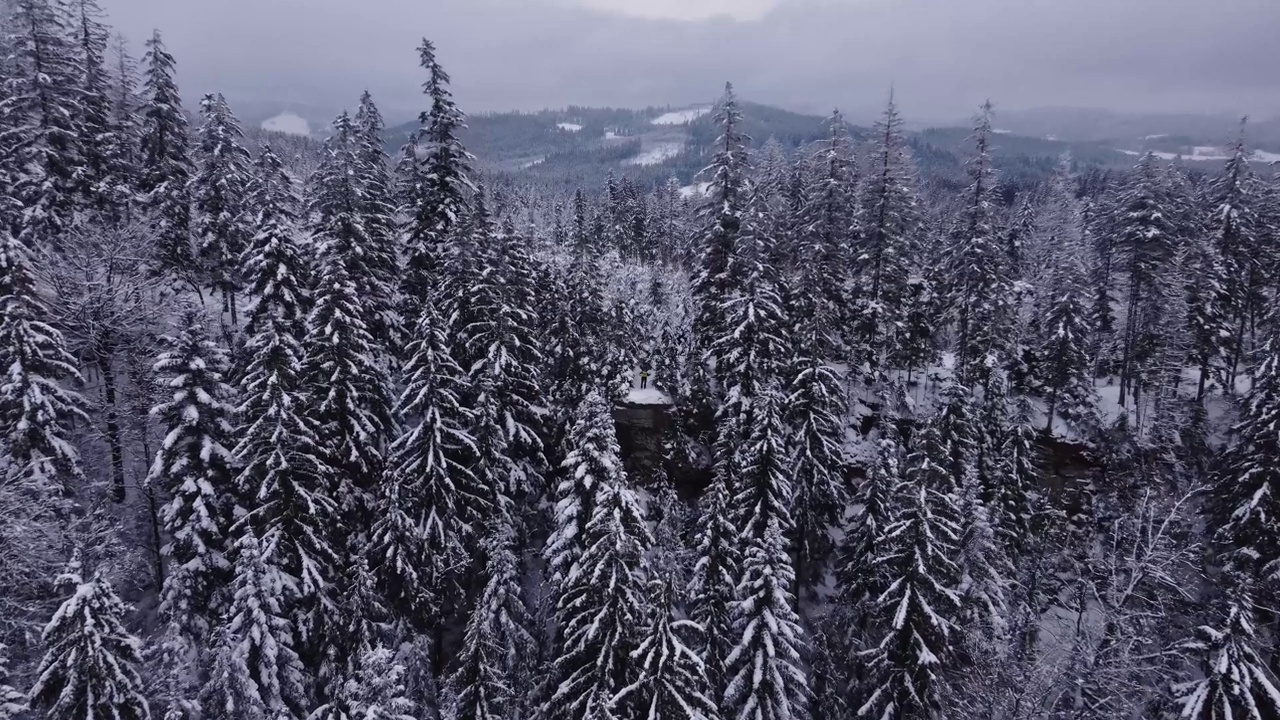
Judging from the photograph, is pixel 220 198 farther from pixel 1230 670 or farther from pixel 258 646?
pixel 1230 670

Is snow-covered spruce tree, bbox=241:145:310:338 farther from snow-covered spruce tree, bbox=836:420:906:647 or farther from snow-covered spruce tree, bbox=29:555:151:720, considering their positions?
snow-covered spruce tree, bbox=836:420:906:647

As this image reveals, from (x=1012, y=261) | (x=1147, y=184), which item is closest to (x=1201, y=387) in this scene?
(x=1147, y=184)

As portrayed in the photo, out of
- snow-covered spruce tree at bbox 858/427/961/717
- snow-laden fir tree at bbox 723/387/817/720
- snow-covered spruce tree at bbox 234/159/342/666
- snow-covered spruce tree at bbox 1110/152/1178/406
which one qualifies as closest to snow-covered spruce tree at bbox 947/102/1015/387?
snow-covered spruce tree at bbox 1110/152/1178/406

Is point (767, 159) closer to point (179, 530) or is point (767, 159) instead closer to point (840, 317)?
point (840, 317)

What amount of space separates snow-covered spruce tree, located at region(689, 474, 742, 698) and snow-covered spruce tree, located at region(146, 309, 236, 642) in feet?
52.7

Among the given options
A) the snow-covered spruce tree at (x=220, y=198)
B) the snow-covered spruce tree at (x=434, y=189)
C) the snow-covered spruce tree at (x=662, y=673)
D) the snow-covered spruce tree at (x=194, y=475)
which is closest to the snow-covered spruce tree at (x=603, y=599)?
the snow-covered spruce tree at (x=662, y=673)

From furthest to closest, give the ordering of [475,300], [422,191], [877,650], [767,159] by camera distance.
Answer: [767,159]
[422,191]
[475,300]
[877,650]

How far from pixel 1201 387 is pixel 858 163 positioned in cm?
2785

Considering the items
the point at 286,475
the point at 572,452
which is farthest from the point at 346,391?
the point at 572,452

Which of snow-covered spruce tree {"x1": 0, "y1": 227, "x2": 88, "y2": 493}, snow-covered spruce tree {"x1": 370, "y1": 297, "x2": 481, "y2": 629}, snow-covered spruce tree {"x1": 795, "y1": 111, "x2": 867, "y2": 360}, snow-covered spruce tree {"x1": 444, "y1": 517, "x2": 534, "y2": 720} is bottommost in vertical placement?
snow-covered spruce tree {"x1": 444, "y1": 517, "x2": 534, "y2": 720}

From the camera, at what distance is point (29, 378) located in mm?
21078

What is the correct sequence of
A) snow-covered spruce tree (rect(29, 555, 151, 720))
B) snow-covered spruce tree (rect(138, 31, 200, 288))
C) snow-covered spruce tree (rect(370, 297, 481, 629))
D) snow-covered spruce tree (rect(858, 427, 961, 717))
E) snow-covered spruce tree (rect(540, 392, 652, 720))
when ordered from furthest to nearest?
1. snow-covered spruce tree (rect(138, 31, 200, 288))
2. snow-covered spruce tree (rect(370, 297, 481, 629))
3. snow-covered spruce tree (rect(858, 427, 961, 717))
4. snow-covered spruce tree (rect(540, 392, 652, 720))
5. snow-covered spruce tree (rect(29, 555, 151, 720))

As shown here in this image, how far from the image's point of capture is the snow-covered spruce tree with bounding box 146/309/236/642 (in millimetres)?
20500

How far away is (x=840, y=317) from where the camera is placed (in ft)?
132
